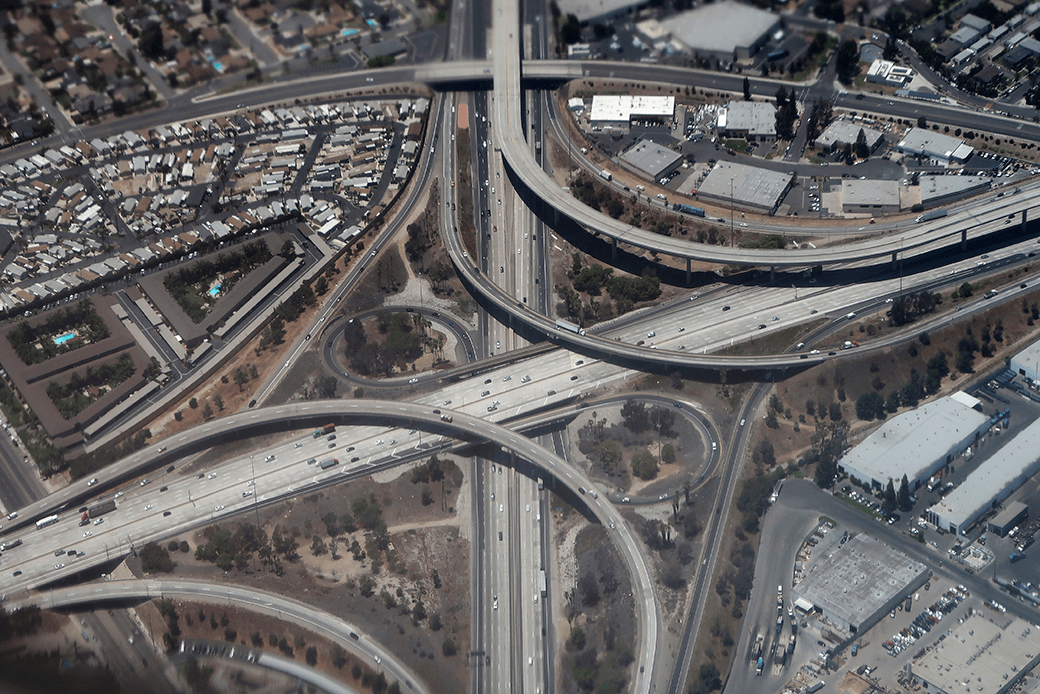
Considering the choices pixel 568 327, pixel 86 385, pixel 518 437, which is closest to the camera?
pixel 518 437

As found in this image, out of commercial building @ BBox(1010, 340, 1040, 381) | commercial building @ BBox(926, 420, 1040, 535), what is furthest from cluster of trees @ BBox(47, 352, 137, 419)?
commercial building @ BBox(1010, 340, 1040, 381)

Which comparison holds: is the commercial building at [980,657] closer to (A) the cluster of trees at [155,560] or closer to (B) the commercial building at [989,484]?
(B) the commercial building at [989,484]

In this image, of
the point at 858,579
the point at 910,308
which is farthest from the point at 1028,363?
the point at 858,579

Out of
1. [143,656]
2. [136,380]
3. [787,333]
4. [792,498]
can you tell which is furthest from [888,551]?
[136,380]

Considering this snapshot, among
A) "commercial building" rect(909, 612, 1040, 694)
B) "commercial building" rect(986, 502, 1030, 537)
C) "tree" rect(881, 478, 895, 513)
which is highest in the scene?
"tree" rect(881, 478, 895, 513)

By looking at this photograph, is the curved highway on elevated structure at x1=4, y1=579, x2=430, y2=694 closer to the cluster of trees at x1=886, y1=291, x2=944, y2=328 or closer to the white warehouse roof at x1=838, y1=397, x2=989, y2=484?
the white warehouse roof at x1=838, y1=397, x2=989, y2=484

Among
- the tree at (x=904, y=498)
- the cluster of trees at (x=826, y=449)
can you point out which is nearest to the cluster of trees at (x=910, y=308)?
the cluster of trees at (x=826, y=449)

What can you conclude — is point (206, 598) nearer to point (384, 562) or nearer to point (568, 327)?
point (384, 562)
